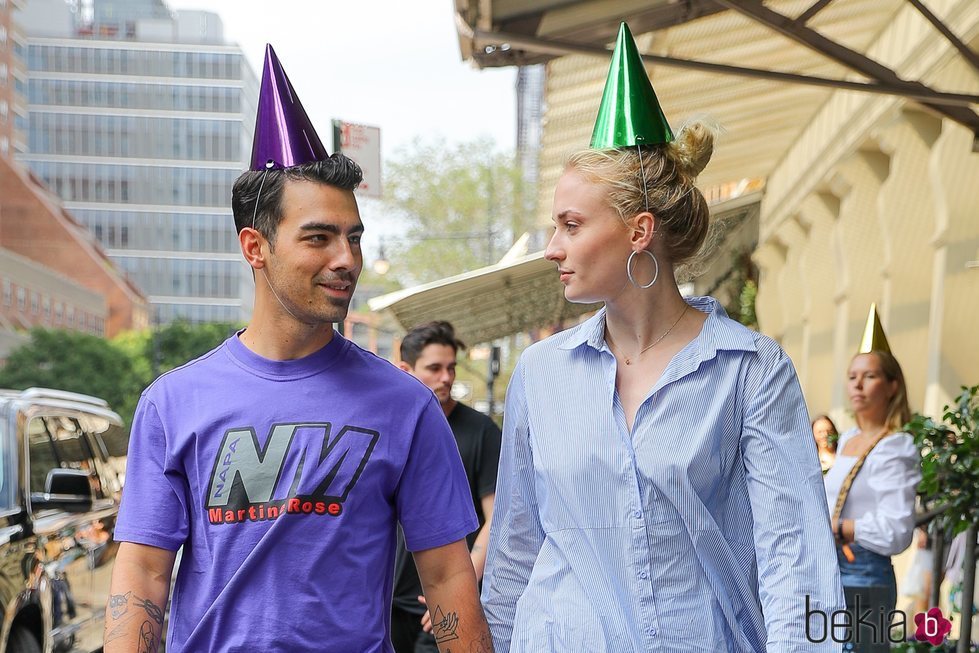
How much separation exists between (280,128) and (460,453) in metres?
2.79

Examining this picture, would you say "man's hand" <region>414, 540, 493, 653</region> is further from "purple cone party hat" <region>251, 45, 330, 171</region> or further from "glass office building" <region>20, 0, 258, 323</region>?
"glass office building" <region>20, 0, 258, 323</region>

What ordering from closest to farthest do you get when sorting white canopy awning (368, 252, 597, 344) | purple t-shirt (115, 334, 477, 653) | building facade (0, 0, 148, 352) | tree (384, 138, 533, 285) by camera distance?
1. purple t-shirt (115, 334, 477, 653)
2. white canopy awning (368, 252, 597, 344)
3. tree (384, 138, 533, 285)
4. building facade (0, 0, 148, 352)

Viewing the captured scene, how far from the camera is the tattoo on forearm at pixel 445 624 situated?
3.18m

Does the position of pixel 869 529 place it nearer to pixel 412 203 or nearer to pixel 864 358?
pixel 864 358

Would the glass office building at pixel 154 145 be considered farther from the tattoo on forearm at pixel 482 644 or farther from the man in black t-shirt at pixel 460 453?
the tattoo on forearm at pixel 482 644

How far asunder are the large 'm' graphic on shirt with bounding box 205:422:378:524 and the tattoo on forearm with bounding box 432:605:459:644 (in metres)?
0.37

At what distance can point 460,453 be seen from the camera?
229 inches

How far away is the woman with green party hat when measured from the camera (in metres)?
2.87

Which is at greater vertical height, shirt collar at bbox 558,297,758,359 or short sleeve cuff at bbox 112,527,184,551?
shirt collar at bbox 558,297,758,359

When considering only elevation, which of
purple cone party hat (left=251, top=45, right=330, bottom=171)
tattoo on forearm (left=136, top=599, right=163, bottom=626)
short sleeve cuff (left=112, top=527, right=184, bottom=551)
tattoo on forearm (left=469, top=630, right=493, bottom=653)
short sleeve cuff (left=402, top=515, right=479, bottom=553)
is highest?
purple cone party hat (left=251, top=45, right=330, bottom=171)

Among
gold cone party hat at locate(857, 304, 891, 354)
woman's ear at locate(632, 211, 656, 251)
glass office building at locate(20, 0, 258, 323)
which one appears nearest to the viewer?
woman's ear at locate(632, 211, 656, 251)

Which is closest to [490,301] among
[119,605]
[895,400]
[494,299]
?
[494,299]

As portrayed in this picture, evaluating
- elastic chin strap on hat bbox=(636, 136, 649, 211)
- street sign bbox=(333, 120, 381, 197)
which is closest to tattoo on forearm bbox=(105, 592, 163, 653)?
elastic chin strap on hat bbox=(636, 136, 649, 211)

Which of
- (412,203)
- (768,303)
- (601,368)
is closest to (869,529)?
(601,368)
